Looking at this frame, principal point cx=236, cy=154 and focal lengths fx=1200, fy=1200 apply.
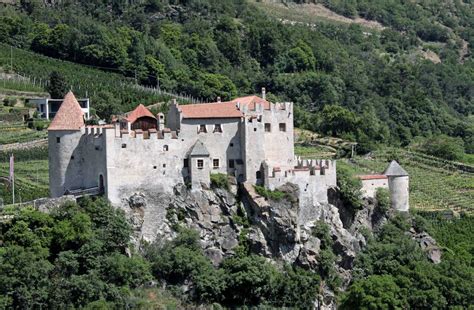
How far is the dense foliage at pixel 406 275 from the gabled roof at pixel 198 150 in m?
12.0

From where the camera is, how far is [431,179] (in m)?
100

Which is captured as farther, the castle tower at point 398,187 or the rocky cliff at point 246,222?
the castle tower at point 398,187

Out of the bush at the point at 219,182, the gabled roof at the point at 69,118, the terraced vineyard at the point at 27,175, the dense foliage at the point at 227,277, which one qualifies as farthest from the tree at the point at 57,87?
the dense foliage at the point at 227,277

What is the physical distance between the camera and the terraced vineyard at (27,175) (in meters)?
79.1

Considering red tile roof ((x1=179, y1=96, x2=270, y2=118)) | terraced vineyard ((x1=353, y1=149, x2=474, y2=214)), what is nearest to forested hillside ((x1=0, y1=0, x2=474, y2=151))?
terraced vineyard ((x1=353, y1=149, x2=474, y2=214))

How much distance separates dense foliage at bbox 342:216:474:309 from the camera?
70.3 meters

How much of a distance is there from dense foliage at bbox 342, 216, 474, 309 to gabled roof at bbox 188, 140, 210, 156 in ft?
39.2

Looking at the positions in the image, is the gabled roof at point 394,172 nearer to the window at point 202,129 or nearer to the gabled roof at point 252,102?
the gabled roof at point 252,102

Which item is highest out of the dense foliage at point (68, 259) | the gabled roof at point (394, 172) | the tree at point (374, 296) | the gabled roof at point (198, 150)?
the gabled roof at point (198, 150)

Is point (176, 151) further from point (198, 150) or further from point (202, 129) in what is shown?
point (202, 129)

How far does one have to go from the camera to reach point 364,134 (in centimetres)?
11244

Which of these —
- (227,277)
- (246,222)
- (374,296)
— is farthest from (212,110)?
(374,296)

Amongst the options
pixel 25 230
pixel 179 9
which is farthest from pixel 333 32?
pixel 25 230

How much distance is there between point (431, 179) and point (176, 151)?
34.4 m
